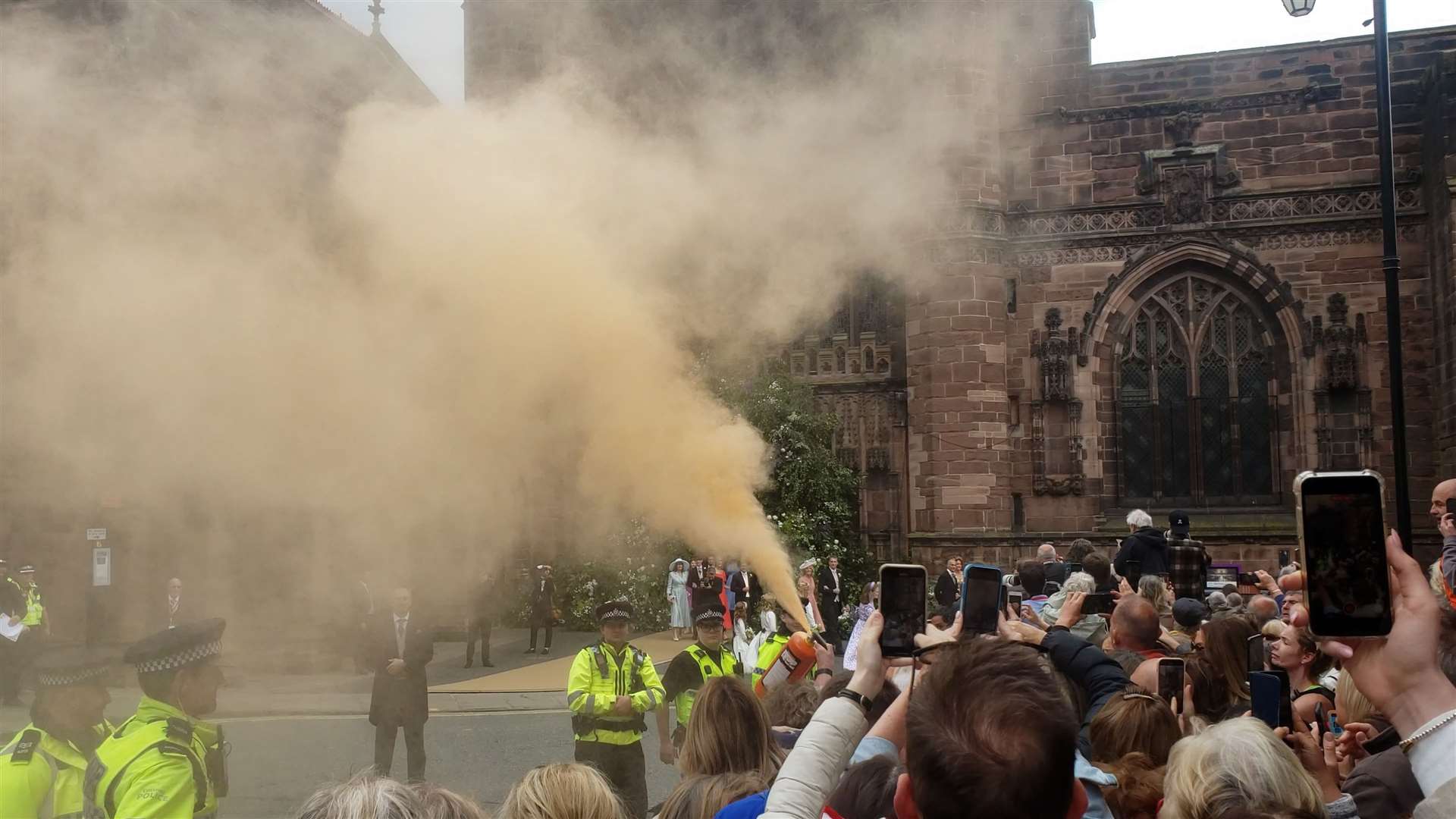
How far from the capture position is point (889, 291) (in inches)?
917

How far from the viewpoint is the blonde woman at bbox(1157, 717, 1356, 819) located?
3023mm

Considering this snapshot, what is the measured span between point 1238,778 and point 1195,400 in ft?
67.1

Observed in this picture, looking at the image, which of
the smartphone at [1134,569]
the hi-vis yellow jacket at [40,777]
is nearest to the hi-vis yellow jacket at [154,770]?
the hi-vis yellow jacket at [40,777]

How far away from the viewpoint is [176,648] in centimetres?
461

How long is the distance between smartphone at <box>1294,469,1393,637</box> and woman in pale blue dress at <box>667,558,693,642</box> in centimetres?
1947

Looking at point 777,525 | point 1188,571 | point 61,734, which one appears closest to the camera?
point 61,734

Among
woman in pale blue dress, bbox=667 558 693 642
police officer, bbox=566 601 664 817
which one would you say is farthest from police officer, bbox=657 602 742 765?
woman in pale blue dress, bbox=667 558 693 642

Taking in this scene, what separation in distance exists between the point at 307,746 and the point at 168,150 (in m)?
5.80

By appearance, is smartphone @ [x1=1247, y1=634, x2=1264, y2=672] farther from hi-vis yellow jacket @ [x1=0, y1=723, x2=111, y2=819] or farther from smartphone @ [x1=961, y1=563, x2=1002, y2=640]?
hi-vis yellow jacket @ [x1=0, y1=723, x2=111, y2=819]

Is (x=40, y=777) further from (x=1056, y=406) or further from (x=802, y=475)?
(x=1056, y=406)

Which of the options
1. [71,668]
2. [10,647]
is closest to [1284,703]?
[71,668]

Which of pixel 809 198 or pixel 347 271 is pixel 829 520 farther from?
pixel 347 271

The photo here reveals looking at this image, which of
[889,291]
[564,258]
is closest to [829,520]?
[889,291]

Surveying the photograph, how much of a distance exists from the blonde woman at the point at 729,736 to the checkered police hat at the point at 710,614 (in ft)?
9.44
